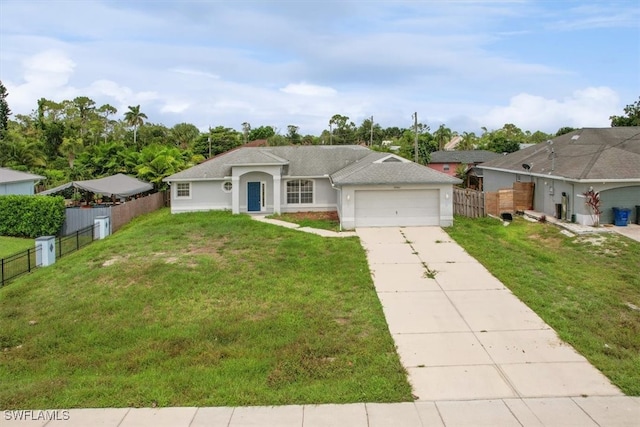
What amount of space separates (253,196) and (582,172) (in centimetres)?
1536

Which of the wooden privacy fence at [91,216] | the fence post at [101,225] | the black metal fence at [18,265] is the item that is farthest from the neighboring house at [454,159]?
the black metal fence at [18,265]

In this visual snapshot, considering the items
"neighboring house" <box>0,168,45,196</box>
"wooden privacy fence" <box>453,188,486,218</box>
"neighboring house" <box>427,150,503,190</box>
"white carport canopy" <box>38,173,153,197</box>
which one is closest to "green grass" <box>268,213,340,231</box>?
"wooden privacy fence" <box>453,188,486,218</box>

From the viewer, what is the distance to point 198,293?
1145cm

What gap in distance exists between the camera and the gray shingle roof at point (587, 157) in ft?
64.3

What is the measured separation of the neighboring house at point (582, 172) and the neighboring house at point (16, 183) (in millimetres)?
30275

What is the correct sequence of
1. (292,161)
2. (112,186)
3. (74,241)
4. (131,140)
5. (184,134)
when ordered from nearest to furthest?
(74,241) < (292,161) < (112,186) < (131,140) < (184,134)

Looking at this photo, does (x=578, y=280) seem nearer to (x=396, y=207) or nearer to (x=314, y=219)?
(x=396, y=207)

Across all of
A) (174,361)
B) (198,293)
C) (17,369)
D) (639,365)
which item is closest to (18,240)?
(198,293)

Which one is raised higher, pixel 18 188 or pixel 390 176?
pixel 390 176

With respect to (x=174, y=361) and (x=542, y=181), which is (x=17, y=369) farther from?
(x=542, y=181)

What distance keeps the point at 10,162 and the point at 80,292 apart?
129 ft

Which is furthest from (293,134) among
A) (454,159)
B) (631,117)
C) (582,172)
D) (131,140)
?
(582,172)

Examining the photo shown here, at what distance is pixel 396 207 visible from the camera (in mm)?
20562

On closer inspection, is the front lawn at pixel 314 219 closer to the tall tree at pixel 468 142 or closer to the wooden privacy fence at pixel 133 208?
the wooden privacy fence at pixel 133 208
